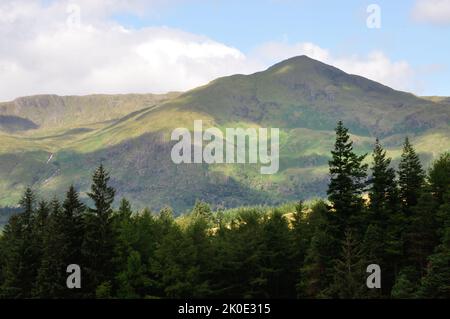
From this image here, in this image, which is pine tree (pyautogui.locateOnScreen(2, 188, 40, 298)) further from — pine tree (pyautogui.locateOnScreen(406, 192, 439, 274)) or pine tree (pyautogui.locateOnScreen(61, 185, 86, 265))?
pine tree (pyautogui.locateOnScreen(406, 192, 439, 274))

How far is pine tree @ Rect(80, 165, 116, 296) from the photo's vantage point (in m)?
72.2

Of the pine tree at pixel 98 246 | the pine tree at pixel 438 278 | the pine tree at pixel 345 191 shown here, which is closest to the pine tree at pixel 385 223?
the pine tree at pixel 345 191

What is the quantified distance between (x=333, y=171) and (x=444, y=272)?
18276 millimetres

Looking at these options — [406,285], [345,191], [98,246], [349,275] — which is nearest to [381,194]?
[345,191]

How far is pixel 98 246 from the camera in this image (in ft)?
241

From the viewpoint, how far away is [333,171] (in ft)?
233

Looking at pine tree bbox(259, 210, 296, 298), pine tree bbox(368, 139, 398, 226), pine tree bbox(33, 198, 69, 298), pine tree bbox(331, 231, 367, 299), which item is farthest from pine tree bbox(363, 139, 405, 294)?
pine tree bbox(33, 198, 69, 298)

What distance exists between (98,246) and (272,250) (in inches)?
970

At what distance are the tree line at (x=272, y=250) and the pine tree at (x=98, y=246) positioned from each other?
0.13 metres

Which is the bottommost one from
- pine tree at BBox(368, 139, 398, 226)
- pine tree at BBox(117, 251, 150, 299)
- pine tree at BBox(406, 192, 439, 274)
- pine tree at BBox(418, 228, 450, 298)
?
pine tree at BBox(117, 251, 150, 299)

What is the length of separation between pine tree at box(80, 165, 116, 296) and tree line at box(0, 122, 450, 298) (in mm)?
130

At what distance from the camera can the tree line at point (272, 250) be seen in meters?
69.9
